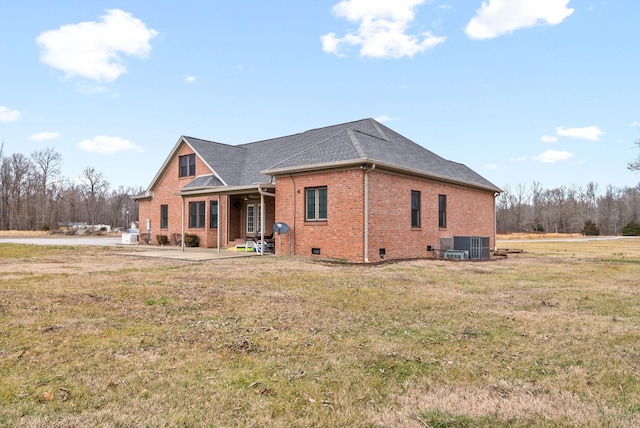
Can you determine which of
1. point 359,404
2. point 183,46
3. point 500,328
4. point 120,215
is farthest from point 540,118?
point 120,215

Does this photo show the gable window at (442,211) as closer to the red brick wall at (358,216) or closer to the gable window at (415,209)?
the red brick wall at (358,216)

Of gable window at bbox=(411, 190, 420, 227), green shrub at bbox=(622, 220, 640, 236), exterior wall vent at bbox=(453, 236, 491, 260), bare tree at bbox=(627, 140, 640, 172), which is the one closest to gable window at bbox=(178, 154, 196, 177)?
gable window at bbox=(411, 190, 420, 227)

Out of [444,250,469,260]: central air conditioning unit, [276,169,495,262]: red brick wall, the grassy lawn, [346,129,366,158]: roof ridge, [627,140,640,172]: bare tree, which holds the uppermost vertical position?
[627,140,640,172]: bare tree

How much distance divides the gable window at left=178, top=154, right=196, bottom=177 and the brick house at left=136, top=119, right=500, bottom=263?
2.4 inches

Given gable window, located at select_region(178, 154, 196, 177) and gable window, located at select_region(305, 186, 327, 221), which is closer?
gable window, located at select_region(305, 186, 327, 221)

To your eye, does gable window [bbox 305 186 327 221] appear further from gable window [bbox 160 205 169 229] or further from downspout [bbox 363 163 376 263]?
gable window [bbox 160 205 169 229]

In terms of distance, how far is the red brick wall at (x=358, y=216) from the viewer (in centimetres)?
1456

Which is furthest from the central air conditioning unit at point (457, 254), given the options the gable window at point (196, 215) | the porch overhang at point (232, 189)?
the gable window at point (196, 215)

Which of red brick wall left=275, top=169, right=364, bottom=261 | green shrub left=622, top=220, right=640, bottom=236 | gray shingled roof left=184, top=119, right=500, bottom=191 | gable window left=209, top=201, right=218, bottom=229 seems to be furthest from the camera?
green shrub left=622, top=220, right=640, bottom=236

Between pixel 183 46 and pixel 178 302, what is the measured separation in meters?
17.0

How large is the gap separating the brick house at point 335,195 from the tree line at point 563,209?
190 feet

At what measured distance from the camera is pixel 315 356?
4398 millimetres

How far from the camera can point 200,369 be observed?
13.1ft

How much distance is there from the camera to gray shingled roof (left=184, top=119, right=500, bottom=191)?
51.4 ft
